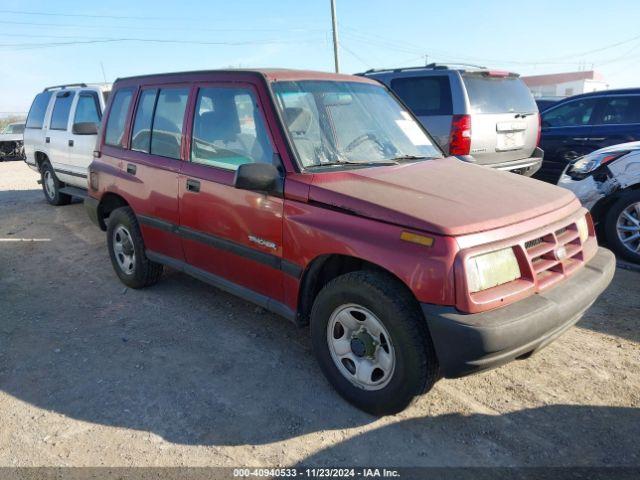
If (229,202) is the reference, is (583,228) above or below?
below

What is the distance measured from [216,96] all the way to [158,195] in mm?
1044

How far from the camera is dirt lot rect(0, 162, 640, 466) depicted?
257cm

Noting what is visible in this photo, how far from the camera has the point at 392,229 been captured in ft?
8.30

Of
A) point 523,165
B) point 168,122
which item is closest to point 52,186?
point 168,122

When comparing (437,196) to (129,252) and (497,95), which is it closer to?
(129,252)

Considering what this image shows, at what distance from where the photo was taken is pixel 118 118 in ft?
15.4

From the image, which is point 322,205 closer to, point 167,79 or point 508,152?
point 167,79

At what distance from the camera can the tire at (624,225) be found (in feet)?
16.5

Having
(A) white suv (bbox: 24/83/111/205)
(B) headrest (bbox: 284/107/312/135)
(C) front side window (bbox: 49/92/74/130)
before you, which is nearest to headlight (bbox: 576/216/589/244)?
(B) headrest (bbox: 284/107/312/135)

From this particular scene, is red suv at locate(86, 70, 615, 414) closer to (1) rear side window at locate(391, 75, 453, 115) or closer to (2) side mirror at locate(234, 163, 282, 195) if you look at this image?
(2) side mirror at locate(234, 163, 282, 195)

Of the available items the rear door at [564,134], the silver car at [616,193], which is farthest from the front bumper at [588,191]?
the rear door at [564,134]

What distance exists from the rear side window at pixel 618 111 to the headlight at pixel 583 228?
17.0 ft

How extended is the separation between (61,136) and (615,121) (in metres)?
8.98

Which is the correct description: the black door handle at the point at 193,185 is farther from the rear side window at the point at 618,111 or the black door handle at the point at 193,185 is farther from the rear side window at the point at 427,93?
the rear side window at the point at 618,111
